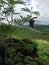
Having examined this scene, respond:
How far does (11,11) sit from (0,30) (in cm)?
120

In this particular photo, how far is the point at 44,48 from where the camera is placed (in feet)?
54.9

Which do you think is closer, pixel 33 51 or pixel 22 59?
pixel 22 59

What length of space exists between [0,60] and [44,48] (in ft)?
18.0

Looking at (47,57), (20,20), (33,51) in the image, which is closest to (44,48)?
(47,57)

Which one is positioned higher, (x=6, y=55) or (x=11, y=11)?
(x=11, y=11)

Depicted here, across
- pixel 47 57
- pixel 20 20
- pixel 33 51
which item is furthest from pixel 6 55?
pixel 47 57

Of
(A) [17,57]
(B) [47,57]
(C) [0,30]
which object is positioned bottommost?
(B) [47,57]

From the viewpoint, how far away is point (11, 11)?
36.1 feet

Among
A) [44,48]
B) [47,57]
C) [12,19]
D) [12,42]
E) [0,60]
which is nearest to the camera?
[12,19]

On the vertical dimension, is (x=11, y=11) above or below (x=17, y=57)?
above

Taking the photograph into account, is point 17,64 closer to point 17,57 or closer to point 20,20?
point 17,57

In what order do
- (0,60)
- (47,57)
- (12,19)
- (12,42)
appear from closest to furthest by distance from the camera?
(12,19) < (0,60) < (12,42) < (47,57)

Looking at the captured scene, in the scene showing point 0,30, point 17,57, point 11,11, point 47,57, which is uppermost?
point 11,11

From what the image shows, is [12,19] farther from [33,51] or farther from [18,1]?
[33,51]
